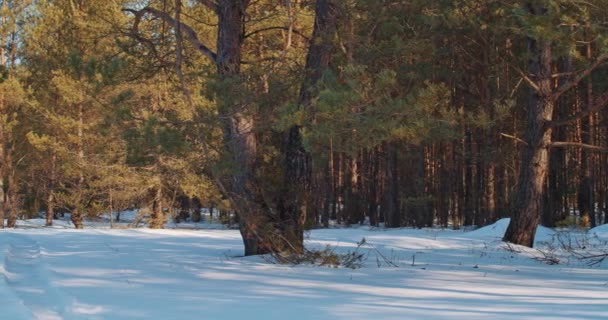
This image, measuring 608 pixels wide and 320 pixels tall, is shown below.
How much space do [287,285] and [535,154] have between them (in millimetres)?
7480

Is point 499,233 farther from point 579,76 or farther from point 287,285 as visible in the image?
point 287,285

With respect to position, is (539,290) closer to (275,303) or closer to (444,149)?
(275,303)

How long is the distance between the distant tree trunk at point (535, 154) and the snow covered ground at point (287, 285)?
2.05 ft

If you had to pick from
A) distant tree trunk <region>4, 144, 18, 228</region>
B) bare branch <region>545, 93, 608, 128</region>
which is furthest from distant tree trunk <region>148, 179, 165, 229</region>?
bare branch <region>545, 93, 608, 128</region>

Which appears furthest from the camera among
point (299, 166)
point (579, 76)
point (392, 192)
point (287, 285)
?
point (392, 192)

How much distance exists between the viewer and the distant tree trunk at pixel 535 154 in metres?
13.3

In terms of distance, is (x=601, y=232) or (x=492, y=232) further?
(x=492, y=232)

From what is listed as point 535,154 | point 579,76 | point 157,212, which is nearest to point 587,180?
point 535,154

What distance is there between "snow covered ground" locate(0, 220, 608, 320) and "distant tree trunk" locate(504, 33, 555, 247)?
62 cm

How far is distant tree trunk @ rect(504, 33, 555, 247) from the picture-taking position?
13305mm

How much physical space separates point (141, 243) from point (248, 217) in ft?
16.0

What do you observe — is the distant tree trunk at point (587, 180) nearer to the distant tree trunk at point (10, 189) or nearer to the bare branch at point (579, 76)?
the bare branch at point (579, 76)

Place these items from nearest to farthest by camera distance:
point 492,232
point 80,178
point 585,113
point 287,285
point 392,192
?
1. point 287,285
2. point 585,113
3. point 492,232
4. point 80,178
5. point 392,192

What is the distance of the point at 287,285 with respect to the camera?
25.9ft
